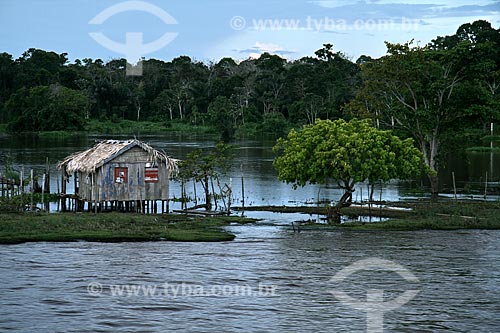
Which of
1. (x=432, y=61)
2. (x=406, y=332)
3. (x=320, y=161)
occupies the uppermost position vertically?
(x=432, y=61)

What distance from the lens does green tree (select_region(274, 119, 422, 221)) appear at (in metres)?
33.1

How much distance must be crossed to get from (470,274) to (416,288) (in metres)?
2.89

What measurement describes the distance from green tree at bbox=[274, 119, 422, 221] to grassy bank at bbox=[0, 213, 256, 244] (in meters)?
4.04

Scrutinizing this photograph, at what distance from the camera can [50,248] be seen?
88.3ft

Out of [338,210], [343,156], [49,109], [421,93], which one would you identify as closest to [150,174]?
[338,210]

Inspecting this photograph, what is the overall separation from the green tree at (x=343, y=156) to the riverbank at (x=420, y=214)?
76.7 inches

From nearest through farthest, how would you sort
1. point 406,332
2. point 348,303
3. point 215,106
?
1. point 406,332
2. point 348,303
3. point 215,106

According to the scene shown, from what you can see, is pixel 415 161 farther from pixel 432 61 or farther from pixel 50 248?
pixel 50 248

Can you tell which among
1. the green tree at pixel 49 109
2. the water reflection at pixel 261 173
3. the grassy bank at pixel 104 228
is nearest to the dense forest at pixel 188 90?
the green tree at pixel 49 109

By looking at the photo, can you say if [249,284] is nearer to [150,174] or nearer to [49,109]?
[150,174]

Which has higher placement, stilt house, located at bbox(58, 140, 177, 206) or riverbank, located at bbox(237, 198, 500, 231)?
stilt house, located at bbox(58, 140, 177, 206)

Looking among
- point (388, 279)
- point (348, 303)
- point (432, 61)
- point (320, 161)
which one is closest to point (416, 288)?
point (388, 279)

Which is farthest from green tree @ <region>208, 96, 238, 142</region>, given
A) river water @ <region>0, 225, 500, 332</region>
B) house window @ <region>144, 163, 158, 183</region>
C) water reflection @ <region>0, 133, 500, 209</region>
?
river water @ <region>0, 225, 500, 332</region>

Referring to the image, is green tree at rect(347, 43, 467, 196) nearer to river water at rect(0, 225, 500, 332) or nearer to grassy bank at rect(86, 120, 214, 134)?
river water at rect(0, 225, 500, 332)
